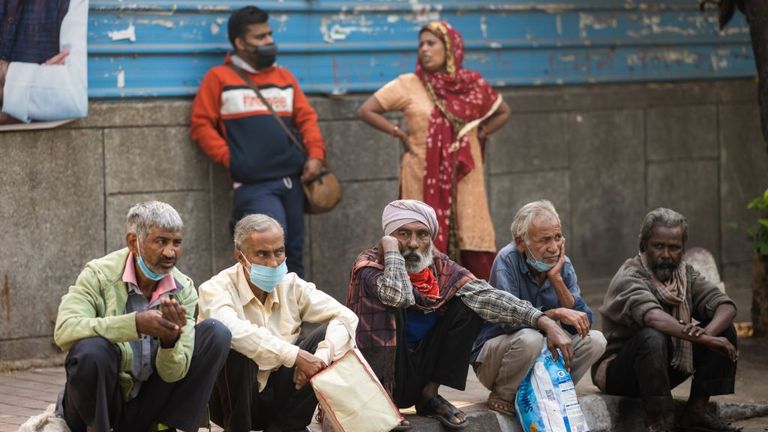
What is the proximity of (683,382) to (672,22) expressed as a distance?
4.44m

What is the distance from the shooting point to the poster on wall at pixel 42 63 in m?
7.92

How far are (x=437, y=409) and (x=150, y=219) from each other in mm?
1680

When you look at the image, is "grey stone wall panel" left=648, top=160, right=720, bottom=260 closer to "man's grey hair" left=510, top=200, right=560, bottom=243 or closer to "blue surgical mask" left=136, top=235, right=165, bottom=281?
"man's grey hair" left=510, top=200, right=560, bottom=243

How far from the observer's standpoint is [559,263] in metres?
6.84

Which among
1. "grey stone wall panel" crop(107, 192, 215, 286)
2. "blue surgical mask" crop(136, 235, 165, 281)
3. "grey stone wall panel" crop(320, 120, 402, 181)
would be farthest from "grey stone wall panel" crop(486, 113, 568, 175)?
"blue surgical mask" crop(136, 235, 165, 281)

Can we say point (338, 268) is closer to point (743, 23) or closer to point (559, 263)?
point (559, 263)

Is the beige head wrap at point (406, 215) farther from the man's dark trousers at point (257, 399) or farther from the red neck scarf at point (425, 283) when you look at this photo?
the man's dark trousers at point (257, 399)

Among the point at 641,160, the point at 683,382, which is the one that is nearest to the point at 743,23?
the point at 641,160

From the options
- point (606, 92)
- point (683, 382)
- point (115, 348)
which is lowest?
point (683, 382)

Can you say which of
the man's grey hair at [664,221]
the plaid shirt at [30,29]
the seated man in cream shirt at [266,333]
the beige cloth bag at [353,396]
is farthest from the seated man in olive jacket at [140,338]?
the plaid shirt at [30,29]

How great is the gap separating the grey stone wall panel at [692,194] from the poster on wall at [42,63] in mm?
4885

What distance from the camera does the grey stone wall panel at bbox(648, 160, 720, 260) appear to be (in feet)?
37.4

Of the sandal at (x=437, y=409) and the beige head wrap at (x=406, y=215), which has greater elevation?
the beige head wrap at (x=406, y=215)

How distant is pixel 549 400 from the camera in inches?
258
